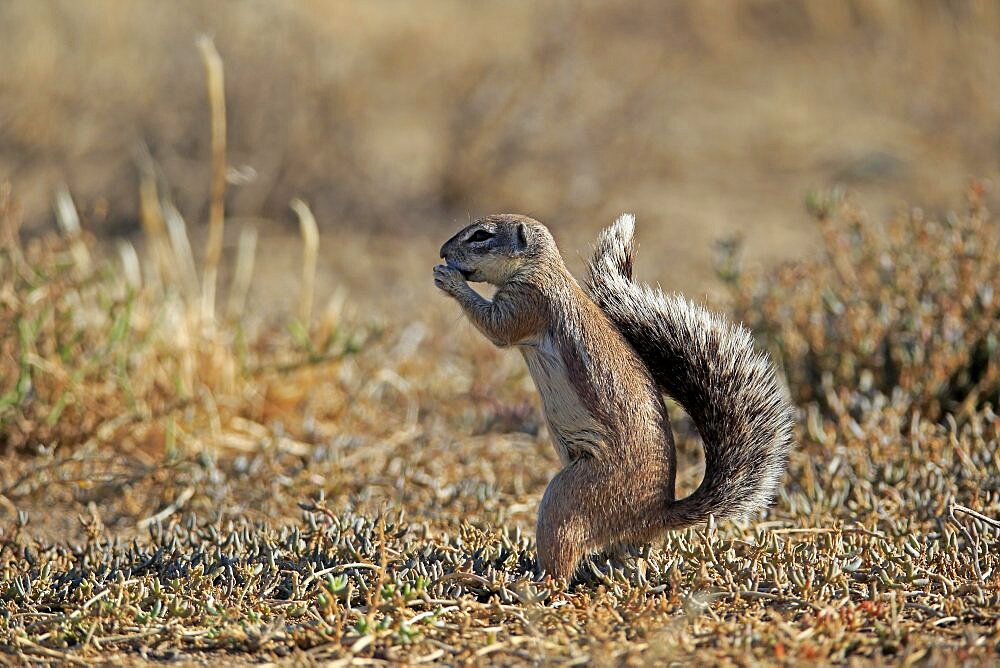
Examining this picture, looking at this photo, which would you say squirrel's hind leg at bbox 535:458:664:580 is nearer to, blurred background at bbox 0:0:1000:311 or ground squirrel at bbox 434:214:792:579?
ground squirrel at bbox 434:214:792:579

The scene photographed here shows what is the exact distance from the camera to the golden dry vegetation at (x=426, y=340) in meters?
3.06

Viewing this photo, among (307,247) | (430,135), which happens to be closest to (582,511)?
(307,247)

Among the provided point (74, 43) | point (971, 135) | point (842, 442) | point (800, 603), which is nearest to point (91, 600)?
point (800, 603)

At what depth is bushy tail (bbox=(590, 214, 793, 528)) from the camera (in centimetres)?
318

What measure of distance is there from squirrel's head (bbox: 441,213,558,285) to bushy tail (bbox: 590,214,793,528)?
0.68 feet

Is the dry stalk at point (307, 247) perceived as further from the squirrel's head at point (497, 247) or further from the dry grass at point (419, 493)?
the squirrel's head at point (497, 247)

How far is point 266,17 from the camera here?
8102mm

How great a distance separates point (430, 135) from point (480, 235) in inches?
279

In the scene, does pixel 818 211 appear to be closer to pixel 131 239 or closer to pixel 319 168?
pixel 319 168

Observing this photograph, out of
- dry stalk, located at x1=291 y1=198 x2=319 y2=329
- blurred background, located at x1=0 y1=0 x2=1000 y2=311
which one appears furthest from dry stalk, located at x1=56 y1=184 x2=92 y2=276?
blurred background, located at x1=0 y1=0 x2=1000 y2=311

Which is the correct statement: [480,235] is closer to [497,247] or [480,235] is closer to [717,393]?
[497,247]

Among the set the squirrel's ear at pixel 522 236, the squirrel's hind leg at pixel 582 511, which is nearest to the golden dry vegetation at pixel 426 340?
the squirrel's hind leg at pixel 582 511

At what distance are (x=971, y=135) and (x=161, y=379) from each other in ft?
24.4

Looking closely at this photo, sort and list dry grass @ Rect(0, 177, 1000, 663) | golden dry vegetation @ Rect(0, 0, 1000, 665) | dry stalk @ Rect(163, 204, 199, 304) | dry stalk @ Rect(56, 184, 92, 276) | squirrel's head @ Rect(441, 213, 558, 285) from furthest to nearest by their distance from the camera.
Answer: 1. dry stalk @ Rect(163, 204, 199, 304)
2. dry stalk @ Rect(56, 184, 92, 276)
3. squirrel's head @ Rect(441, 213, 558, 285)
4. golden dry vegetation @ Rect(0, 0, 1000, 665)
5. dry grass @ Rect(0, 177, 1000, 663)
